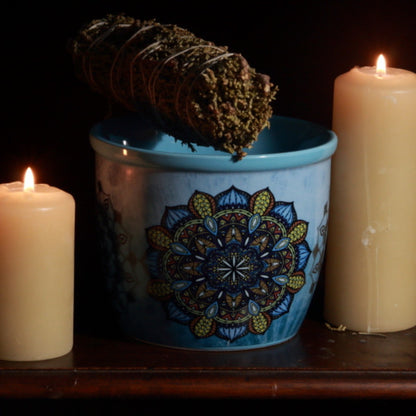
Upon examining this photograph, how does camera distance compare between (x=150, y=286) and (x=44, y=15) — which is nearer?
(x=150, y=286)

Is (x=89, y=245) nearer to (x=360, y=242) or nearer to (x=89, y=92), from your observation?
Answer: (x=89, y=92)

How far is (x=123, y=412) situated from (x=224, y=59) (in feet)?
1.13

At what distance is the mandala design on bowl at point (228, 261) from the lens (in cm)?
62

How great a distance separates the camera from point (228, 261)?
0.63m

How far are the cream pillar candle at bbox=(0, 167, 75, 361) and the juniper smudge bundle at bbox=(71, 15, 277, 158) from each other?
9 centimetres

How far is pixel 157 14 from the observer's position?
2.58 ft

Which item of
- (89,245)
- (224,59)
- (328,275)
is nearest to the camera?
(224,59)

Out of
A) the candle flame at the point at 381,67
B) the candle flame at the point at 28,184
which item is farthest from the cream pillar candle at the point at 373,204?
the candle flame at the point at 28,184

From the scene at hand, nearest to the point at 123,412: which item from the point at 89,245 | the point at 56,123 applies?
the point at 89,245

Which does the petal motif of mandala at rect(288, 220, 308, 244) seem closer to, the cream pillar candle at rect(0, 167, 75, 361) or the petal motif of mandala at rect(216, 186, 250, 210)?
the petal motif of mandala at rect(216, 186, 250, 210)

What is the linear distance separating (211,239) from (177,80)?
106 millimetres

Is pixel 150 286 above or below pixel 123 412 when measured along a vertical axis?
above

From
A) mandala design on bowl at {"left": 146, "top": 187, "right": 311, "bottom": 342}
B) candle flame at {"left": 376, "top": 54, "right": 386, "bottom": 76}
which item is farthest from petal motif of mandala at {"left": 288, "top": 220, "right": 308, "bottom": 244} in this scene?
candle flame at {"left": 376, "top": 54, "right": 386, "bottom": 76}

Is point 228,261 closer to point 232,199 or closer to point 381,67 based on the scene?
point 232,199
